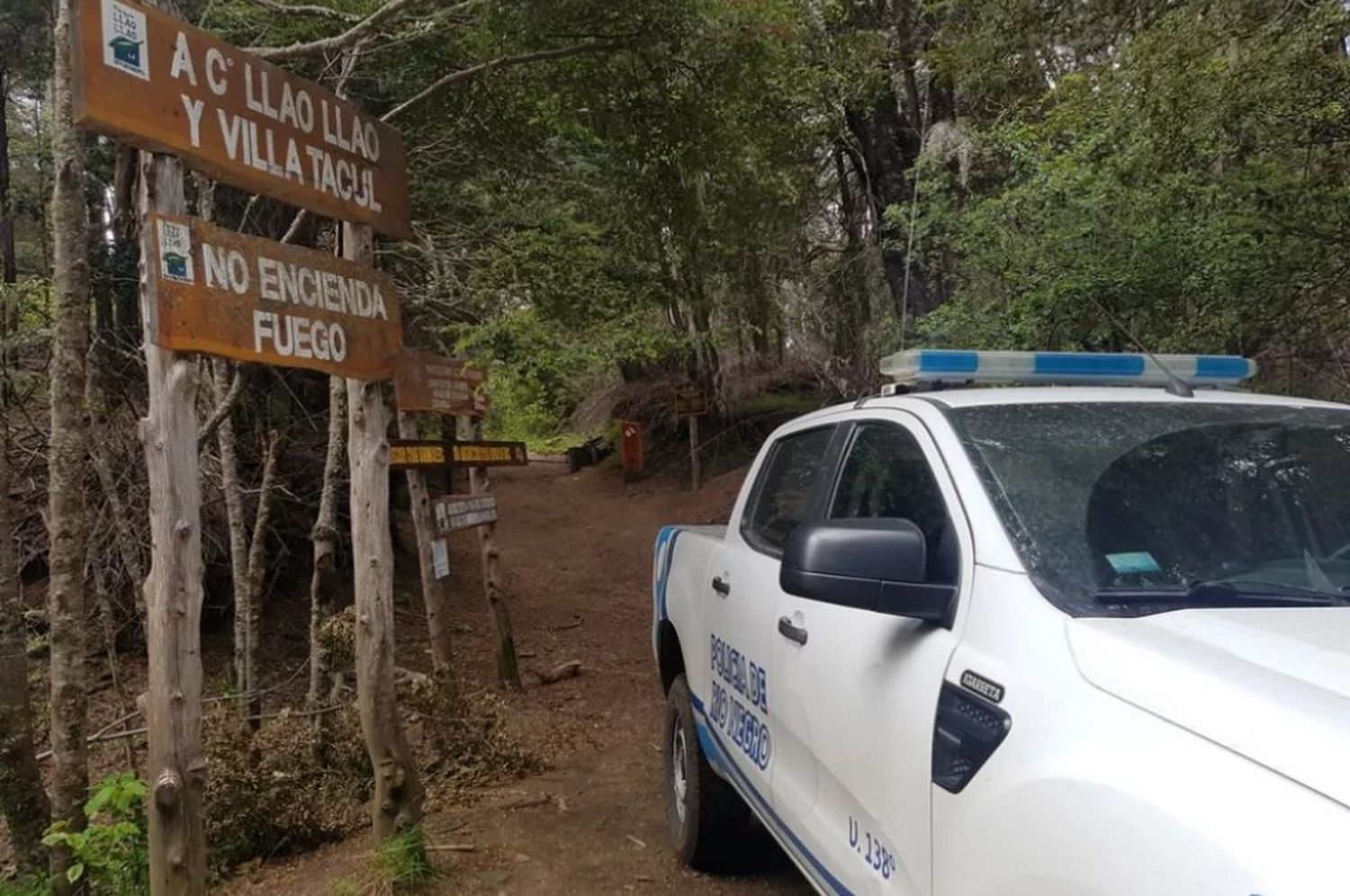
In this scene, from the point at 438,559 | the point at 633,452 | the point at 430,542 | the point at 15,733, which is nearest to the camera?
the point at 15,733

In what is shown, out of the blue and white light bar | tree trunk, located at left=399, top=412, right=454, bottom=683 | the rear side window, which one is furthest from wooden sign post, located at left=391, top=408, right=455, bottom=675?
the blue and white light bar

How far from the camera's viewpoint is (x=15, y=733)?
5.08 meters

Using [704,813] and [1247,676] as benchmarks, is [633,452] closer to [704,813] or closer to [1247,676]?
[704,813]

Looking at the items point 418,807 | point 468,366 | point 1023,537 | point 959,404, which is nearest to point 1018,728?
point 1023,537

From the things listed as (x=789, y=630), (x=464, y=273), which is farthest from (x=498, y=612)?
(x=789, y=630)

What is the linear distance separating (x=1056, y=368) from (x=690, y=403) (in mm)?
16303

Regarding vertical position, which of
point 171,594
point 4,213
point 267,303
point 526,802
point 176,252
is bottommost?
point 526,802

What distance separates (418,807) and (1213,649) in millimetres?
3904

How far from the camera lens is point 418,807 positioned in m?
4.63

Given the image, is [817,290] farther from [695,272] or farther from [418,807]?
[418,807]

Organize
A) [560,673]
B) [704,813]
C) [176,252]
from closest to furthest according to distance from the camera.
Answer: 1. [176,252]
2. [704,813]
3. [560,673]

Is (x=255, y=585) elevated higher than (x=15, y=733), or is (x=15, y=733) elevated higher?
(x=255, y=585)

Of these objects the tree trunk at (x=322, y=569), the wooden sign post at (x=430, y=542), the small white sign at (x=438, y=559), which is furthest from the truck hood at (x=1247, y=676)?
the small white sign at (x=438, y=559)

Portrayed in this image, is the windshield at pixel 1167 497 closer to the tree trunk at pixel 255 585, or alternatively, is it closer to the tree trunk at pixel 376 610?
the tree trunk at pixel 376 610
